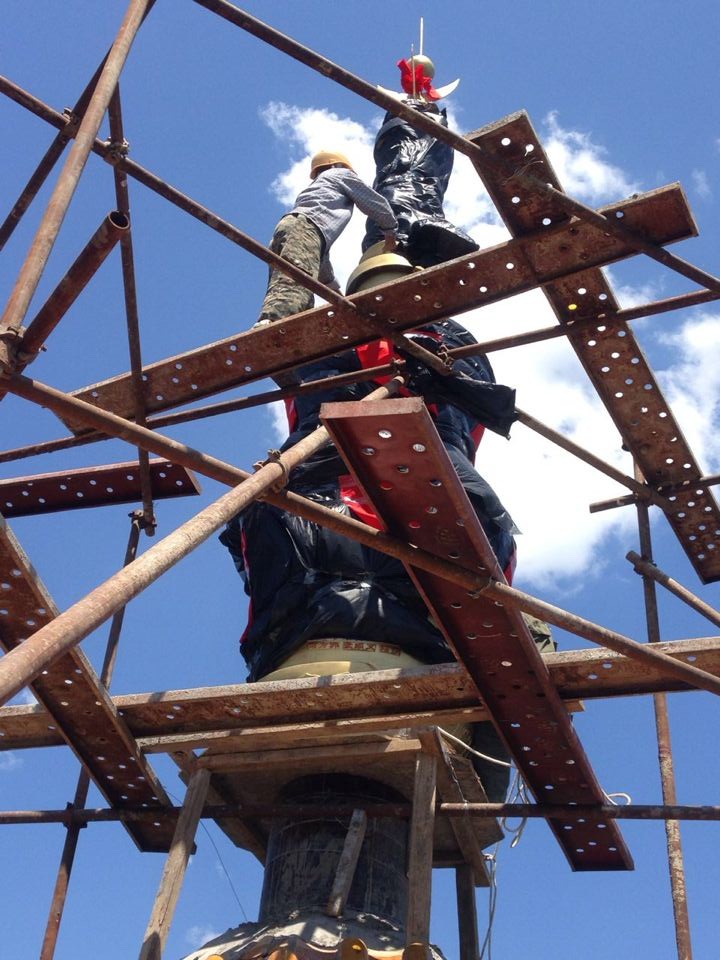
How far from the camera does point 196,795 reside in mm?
7668

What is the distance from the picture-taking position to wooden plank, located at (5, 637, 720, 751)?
668 cm

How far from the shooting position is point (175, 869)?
7066mm

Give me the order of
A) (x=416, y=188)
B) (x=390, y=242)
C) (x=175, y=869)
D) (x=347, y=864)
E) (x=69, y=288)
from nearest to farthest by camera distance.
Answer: (x=69, y=288) < (x=175, y=869) < (x=347, y=864) < (x=390, y=242) < (x=416, y=188)

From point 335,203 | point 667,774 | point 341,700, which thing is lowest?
point 341,700

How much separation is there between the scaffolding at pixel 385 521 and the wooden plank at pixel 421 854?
0.6 inches

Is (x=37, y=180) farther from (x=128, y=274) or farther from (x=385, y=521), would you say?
(x=385, y=521)

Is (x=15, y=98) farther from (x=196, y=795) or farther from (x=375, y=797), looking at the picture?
(x=375, y=797)

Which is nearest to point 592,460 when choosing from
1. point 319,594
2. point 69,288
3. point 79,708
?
point 319,594

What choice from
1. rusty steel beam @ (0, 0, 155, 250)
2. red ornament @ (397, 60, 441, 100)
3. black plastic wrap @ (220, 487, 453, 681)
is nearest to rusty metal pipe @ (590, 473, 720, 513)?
black plastic wrap @ (220, 487, 453, 681)

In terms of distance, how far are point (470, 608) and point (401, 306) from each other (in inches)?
80.3

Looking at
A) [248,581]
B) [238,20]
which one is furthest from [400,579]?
[238,20]

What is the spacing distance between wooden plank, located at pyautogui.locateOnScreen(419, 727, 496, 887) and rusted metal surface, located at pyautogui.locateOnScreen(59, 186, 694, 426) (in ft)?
8.05

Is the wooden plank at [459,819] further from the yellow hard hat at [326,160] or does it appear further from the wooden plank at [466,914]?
the yellow hard hat at [326,160]

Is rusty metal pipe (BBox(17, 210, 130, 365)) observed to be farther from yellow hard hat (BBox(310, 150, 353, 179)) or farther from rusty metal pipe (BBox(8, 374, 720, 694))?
yellow hard hat (BBox(310, 150, 353, 179))
